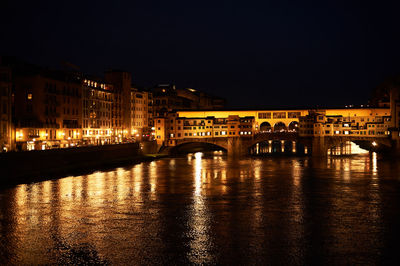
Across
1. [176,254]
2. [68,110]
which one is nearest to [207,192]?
[176,254]

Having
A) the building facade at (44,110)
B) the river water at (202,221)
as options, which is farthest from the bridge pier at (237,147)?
the river water at (202,221)

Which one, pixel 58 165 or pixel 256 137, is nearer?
pixel 58 165

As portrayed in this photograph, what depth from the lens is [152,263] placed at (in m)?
19.7

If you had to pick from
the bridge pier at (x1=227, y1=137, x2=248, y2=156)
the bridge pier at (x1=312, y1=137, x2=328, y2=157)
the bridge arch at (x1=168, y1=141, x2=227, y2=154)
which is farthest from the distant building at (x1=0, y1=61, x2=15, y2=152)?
the bridge pier at (x1=312, y1=137, x2=328, y2=157)

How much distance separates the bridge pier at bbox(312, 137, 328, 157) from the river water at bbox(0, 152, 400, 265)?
3613cm

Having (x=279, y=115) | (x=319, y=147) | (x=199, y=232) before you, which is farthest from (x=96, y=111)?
(x=199, y=232)

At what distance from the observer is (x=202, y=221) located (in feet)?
90.3

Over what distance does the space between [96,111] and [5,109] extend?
2971 centimetres

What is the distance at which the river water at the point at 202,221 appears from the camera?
20750 millimetres

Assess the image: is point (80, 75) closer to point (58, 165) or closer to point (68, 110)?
point (68, 110)

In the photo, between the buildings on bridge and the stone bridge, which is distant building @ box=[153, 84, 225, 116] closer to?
the buildings on bridge

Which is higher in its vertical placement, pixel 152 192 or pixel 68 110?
pixel 68 110

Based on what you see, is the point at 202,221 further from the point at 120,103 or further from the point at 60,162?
the point at 120,103

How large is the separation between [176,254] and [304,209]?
13796 millimetres
